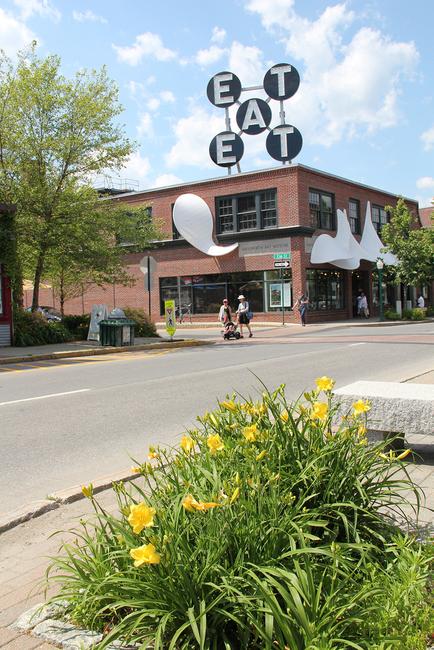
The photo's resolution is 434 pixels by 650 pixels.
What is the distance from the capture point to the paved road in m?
6.02

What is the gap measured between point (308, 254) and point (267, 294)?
132 inches

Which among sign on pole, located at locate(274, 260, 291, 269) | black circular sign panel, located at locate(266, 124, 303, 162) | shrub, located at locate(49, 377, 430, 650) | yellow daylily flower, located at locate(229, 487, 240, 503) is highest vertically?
black circular sign panel, located at locate(266, 124, 303, 162)

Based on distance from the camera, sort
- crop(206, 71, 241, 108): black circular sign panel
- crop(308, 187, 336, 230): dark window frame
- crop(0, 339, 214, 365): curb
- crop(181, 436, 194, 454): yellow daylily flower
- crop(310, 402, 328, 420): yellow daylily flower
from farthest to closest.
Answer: crop(206, 71, 241, 108): black circular sign panel, crop(308, 187, 336, 230): dark window frame, crop(0, 339, 214, 365): curb, crop(310, 402, 328, 420): yellow daylily flower, crop(181, 436, 194, 454): yellow daylily flower

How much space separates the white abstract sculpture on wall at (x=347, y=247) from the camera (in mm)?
36406

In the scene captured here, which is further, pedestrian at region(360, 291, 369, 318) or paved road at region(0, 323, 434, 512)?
pedestrian at region(360, 291, 369, 318)

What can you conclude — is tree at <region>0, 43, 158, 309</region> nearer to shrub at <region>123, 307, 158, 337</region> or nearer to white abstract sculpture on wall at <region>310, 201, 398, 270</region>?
shrub at <region>123, 307, 158, 337</region>

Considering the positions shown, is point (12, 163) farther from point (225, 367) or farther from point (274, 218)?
point (274, 218)

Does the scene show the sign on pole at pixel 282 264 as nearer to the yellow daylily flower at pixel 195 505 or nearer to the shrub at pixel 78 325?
the shrub at pixel 78 325

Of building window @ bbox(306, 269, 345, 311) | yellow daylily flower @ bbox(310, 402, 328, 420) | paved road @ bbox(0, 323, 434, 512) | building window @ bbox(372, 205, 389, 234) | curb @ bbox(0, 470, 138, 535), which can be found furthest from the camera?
building window @ bbox(372, 205, 389, 234)

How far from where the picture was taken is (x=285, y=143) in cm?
3700

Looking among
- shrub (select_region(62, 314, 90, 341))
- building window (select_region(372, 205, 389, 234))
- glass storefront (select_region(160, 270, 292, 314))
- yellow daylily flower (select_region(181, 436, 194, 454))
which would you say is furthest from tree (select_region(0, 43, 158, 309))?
building window (select_region(372, 205, 389, 234))

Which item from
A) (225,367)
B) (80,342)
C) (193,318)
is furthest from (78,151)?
(193,318)

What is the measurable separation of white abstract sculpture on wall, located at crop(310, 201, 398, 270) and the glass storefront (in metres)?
2.48

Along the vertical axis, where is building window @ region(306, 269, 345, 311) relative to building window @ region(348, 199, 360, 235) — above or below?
below
